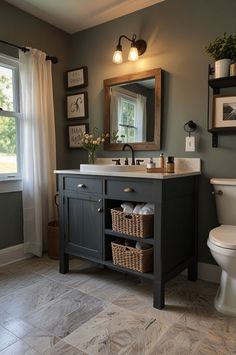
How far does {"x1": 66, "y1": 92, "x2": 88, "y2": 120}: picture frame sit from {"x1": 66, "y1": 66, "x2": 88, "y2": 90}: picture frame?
0.10 metres

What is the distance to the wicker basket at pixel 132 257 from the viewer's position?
179cm

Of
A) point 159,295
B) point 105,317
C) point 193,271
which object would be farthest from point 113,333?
point 193,271

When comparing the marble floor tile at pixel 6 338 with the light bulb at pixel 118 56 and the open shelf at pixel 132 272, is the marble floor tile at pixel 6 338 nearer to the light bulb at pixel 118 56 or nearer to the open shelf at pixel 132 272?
the open shelf at pixel 132 272

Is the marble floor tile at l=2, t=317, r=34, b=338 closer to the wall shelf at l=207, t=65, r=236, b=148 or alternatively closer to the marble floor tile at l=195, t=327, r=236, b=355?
the marble floor tile at l=195, t=327, r=236, b=355

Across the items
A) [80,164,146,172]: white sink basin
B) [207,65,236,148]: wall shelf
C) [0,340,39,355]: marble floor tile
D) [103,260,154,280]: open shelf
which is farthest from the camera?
[80,164,146,172]: white sink basin

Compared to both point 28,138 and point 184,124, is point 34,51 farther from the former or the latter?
point 184,124

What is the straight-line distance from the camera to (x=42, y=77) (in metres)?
2.56

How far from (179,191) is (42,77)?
68.1 inches

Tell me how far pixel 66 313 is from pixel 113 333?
359 millimetres

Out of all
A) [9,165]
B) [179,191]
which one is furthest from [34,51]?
[179,191]

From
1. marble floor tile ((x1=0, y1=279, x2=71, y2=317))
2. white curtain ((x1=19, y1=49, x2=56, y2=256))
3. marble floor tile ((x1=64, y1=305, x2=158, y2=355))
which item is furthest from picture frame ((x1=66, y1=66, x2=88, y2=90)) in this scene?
marble floor tile ((x1=64, y1=305, x2=158, y2=355))

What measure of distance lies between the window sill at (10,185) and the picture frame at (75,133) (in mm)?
720

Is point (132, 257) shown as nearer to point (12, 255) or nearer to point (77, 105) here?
point (12, 255)

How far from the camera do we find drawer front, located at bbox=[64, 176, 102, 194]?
199cm
